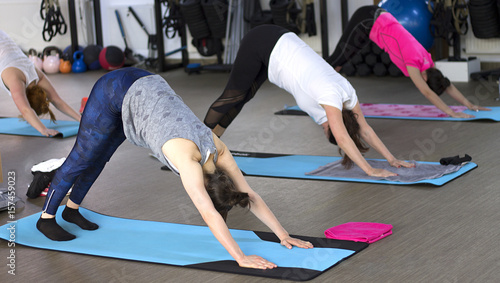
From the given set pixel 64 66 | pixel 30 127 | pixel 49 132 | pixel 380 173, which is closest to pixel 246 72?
pixel 380 173

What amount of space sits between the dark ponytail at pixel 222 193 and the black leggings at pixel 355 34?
3.17m

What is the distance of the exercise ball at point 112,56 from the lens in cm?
989

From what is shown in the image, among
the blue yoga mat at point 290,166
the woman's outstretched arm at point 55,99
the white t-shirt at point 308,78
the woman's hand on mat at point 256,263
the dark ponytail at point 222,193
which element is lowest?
the blue yoga mat at point 290,166

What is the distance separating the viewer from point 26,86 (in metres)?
5.12

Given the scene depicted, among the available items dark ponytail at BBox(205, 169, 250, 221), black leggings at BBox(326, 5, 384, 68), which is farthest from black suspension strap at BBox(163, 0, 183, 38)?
dark ponytail at BBox(205, 169, 250, 221)

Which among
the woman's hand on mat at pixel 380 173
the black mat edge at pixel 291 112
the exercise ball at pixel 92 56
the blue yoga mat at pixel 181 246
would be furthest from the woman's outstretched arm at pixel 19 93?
the exercise ball at pixel 92 56

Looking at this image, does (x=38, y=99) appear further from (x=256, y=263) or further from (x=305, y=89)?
(x=256, y=263)

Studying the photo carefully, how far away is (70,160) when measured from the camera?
112 inches

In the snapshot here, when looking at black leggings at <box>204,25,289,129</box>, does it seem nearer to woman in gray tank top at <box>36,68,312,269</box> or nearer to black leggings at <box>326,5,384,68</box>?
woman in gray tank top at <box>36,68,312,269</box>

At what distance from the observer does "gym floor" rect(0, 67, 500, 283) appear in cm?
247

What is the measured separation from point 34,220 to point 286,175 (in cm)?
153

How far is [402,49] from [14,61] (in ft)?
10.4

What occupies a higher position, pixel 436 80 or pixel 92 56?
pixel 436 80

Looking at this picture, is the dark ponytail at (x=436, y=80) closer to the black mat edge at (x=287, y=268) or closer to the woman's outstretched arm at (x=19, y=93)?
the black mat edge at (x=287, y=268)
